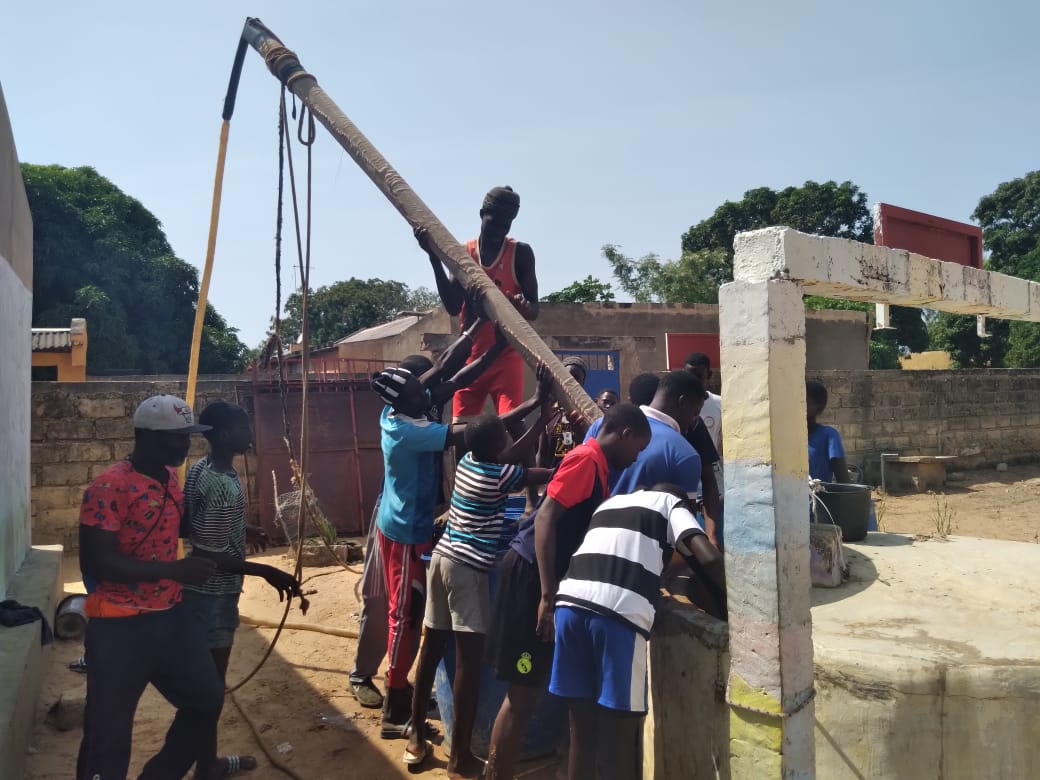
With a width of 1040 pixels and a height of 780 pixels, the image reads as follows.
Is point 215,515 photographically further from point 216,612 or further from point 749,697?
point 749,697

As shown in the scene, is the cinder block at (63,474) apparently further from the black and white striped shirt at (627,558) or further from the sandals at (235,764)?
the black and white striped shirt at (627,558)

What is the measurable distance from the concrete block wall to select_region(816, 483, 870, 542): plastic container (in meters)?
6.52

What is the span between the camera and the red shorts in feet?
14.7

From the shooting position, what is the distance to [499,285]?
4410mm

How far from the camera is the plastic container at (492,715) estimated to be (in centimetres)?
352

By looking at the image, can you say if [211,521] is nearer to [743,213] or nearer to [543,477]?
[543,477]

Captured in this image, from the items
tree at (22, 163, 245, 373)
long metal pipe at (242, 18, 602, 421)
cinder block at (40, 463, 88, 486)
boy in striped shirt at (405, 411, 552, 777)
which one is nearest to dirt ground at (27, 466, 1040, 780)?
boy in striped shirt at (405, 411, 552, 777)

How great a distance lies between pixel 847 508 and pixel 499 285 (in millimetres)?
2279

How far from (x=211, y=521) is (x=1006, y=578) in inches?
143

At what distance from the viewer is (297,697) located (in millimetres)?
4480

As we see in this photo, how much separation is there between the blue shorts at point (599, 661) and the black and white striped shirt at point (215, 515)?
1.58 m

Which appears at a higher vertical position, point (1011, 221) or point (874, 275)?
point (1011, 221)

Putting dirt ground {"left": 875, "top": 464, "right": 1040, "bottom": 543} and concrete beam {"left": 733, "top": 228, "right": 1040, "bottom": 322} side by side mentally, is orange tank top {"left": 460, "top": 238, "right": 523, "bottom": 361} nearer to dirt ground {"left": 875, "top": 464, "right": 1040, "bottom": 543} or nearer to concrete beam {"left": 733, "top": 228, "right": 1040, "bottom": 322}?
concrete beam {"left": 733, "top": 228, "right": 1040, "bottom": 322}

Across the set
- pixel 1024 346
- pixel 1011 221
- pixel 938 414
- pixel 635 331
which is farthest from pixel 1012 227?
pixel 635 331
